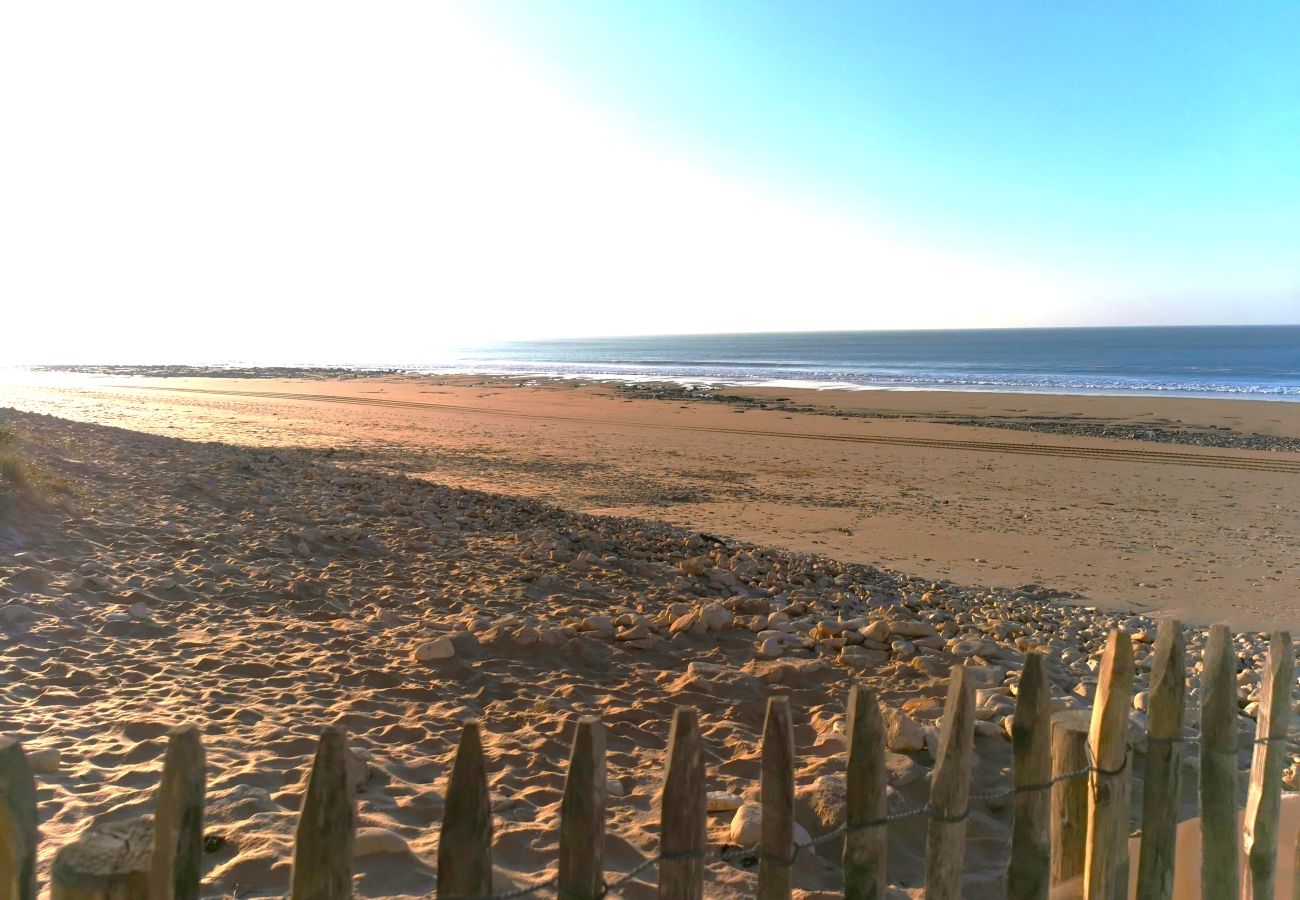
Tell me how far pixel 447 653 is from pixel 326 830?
3.74 meters

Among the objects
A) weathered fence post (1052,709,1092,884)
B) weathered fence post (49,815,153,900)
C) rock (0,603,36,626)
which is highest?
weathered fence post (49,815,153,900)

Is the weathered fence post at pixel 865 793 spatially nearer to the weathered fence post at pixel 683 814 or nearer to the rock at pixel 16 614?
the weathered fence post at pixel 683 814

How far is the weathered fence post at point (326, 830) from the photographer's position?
1.62 meters

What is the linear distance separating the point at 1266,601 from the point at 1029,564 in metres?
2.25

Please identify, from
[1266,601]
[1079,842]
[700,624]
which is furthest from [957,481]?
[1079,842]

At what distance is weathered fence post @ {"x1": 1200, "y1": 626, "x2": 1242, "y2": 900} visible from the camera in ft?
8.02

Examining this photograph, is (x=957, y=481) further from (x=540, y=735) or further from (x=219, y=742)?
(x=219, y=742)

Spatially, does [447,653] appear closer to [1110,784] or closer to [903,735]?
[903,735]

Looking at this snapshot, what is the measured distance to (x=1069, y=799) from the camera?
94.0 inches

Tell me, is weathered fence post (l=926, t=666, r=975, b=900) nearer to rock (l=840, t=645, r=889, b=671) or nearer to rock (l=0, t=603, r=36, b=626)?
rock (l=840, t=645, r=889, b=671)

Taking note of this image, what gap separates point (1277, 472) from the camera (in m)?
17.0

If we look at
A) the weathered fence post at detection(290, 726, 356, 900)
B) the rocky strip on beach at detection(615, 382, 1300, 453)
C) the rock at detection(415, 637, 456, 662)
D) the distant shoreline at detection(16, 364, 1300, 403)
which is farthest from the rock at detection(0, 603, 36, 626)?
the distant shoreline at detection(16, 364, 1300, 403)

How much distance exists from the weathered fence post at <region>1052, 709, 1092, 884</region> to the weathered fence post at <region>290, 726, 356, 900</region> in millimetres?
1882

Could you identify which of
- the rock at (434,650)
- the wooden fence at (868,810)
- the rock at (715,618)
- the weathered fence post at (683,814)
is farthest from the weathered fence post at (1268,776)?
the rock at (434,650)
